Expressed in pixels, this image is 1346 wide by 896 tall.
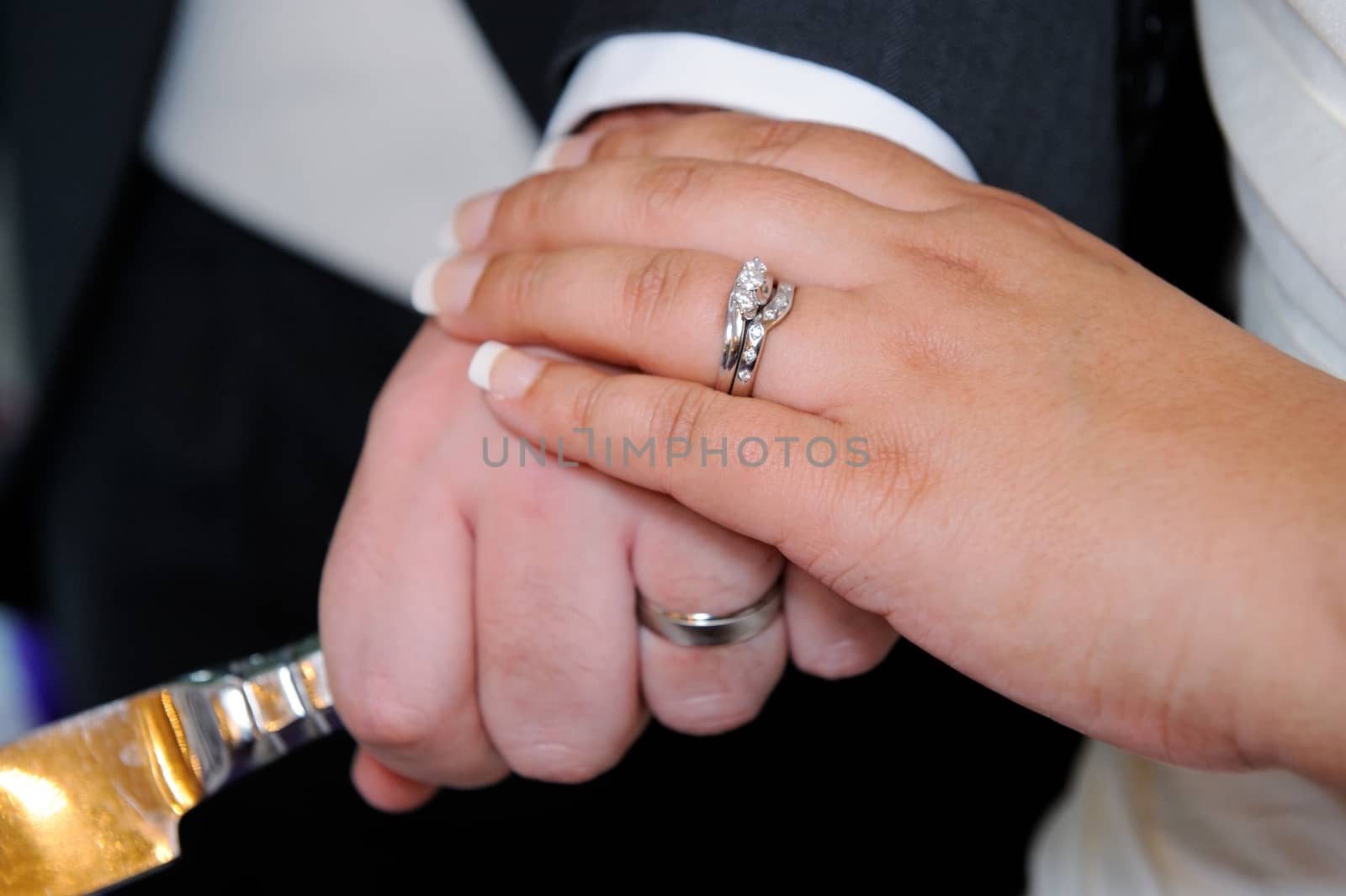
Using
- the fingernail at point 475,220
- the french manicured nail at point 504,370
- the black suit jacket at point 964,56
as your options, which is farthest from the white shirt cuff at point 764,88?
the french manicured nail at point 504,370

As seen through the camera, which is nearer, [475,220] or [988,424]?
[988,424]

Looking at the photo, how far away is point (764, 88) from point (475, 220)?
8.4 inches

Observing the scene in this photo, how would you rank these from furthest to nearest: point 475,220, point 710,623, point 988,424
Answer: point 475,220 → point 710,623 → point 988,424

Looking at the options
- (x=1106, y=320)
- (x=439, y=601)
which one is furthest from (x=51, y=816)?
(x=1106, y=320)

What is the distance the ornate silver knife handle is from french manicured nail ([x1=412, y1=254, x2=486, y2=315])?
9.2 inches

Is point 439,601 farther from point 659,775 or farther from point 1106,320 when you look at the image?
point 659,775

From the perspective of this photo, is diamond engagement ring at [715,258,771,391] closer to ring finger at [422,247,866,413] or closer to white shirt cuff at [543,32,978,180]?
ring finger at [422,247,866,413]

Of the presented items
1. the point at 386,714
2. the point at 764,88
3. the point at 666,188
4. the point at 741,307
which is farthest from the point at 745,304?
the point at 386,714

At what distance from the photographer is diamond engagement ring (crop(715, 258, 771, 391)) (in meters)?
0.54

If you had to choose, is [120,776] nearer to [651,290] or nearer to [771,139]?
[651,290]

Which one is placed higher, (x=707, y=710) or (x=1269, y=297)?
(x=1269, y=297)

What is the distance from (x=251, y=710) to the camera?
595 mm

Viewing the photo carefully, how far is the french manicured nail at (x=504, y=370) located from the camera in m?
0.60

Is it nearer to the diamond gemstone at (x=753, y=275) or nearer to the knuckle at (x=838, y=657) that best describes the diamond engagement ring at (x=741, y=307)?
the diamond gemstone at (x=753, y=275)
